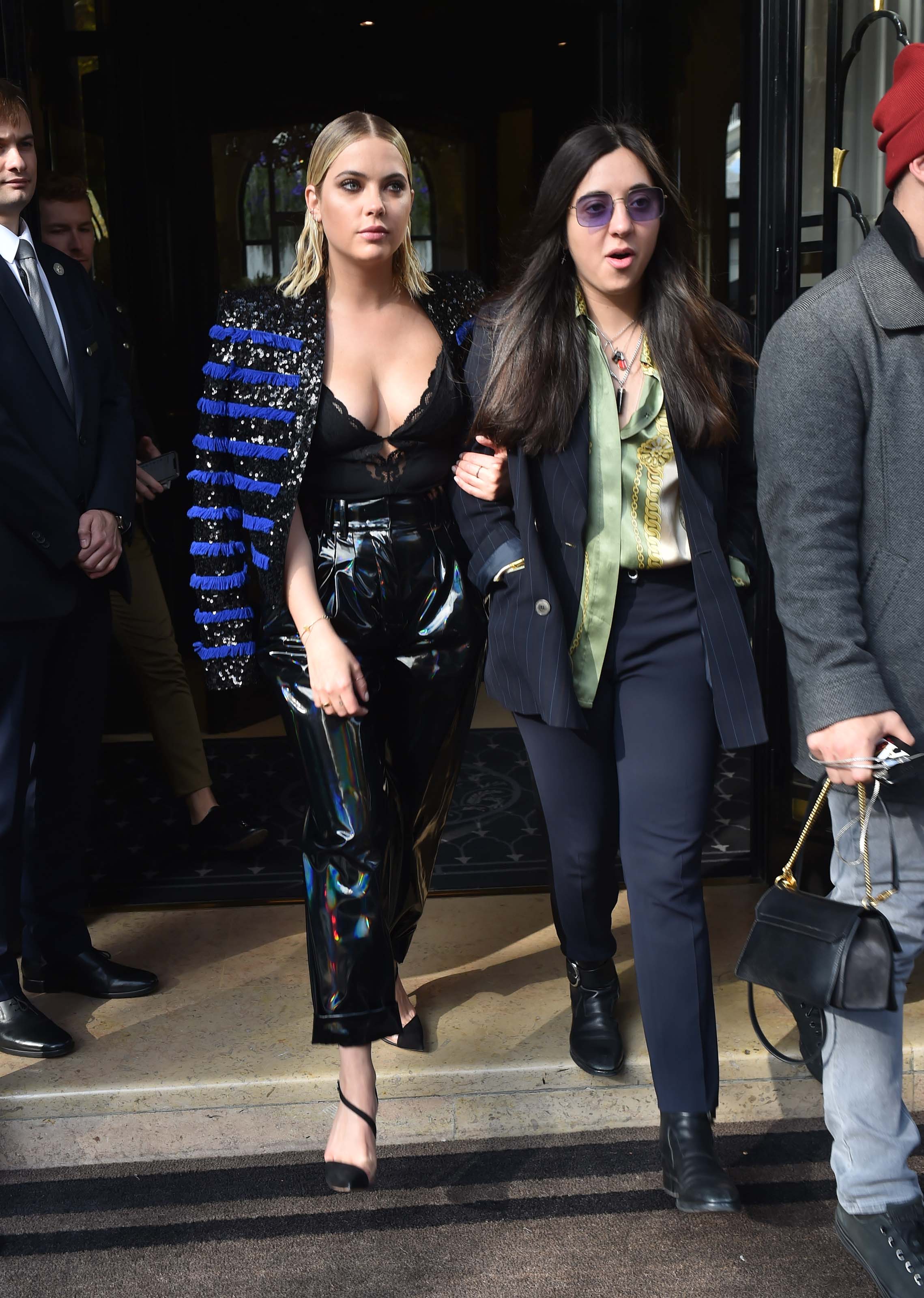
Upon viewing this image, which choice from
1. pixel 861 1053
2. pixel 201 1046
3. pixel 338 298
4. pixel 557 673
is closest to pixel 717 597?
pixel 557 673

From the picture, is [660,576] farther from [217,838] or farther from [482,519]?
[217,838]

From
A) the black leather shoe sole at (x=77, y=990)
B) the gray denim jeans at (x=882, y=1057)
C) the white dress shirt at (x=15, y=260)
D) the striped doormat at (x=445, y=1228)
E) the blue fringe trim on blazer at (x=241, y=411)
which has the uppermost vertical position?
the white dress shirt at (x=15, y=260)

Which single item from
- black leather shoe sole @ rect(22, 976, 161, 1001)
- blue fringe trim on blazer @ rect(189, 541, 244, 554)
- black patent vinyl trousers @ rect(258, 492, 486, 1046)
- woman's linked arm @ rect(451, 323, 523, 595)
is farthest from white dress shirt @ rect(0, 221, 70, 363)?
black leather shoe sole @ rect(22, 976, 161, 1001)

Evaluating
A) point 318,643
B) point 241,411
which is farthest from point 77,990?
point 241,411

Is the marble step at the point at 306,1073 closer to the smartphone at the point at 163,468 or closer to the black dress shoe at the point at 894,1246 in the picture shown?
the black dress shoe at the point at 894,1246

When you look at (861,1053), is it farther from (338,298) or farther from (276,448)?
(338,298)

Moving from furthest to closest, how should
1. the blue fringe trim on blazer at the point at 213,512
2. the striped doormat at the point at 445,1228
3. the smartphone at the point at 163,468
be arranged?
the smartphone at the point at 163,468 → the blue fringe trim on blazer at the point at 213,512 → the striped doormat at the point at 445,1228

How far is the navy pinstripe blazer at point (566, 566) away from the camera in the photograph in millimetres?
2314

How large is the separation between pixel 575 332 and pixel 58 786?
5.45 feet

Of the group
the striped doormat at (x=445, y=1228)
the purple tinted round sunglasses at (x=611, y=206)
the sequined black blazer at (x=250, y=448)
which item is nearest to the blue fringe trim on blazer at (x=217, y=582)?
the sequined black blazer at (x=250, y=448)

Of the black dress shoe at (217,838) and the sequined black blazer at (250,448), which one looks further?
the black dress shoe at (217,838)

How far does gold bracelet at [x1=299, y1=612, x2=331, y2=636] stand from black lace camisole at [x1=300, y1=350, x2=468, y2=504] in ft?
0.82

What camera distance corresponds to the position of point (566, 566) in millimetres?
2371

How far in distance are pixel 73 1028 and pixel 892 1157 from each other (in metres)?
1.87
